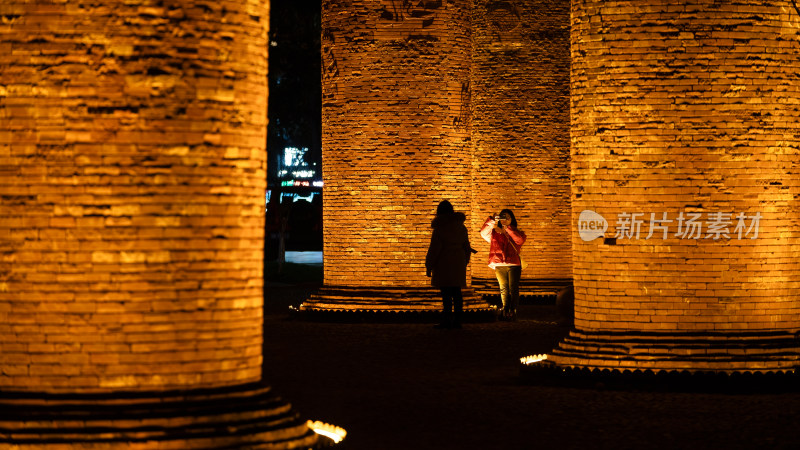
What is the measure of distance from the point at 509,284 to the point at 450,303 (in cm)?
155

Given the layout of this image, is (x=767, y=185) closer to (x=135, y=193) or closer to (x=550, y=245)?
(x=135, y=193)

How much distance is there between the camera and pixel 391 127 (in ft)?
60.3

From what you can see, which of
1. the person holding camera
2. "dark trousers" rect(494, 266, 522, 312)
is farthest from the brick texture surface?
"dark trousers" rect(494, 266, 522, 312)

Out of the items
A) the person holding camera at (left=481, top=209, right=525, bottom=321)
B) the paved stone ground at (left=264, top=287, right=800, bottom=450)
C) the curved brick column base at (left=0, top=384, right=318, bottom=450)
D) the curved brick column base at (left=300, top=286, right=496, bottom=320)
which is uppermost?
the person holding camera at (left=481, top=209, right=525, bottom=321)

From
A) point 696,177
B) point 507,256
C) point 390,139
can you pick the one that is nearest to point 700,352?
point 696,177

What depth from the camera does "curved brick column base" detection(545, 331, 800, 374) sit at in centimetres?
1159

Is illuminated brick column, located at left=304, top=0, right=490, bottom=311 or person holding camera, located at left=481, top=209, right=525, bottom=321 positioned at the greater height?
illuminated brick column, located at left=304, top=0, right=490, bottom=311

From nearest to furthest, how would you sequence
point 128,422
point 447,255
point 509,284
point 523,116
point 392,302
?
point 128,422 → point 447,255 → point 392,302 → point 509,284 → point 523,116

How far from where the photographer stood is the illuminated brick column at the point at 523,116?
22.2 metres

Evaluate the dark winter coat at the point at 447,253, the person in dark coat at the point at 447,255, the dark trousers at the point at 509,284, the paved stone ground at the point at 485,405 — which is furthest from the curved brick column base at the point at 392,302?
the paved stone ground at the point at 485,405

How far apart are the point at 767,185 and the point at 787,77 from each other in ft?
3.16

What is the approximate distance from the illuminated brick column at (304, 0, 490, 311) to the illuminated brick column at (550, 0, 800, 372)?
6.59m

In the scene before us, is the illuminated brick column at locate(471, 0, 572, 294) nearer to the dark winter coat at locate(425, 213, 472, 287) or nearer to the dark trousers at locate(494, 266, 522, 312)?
the dark trousers at locate(494, 266, 522, 312)

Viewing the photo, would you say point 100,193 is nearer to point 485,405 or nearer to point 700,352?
point 485,405
